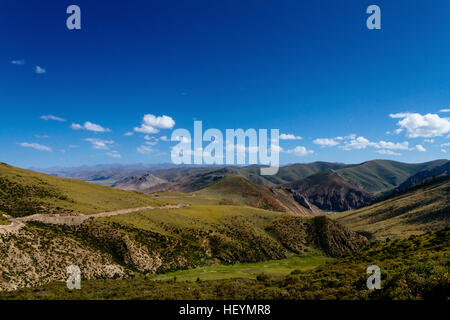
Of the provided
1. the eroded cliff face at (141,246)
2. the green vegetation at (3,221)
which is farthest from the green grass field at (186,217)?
the green vegetation at (3,221)

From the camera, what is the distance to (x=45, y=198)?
6028cm

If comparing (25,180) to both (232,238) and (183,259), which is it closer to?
(183,259)

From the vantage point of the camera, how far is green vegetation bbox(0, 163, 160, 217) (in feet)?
173

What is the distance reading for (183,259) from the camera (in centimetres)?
5178

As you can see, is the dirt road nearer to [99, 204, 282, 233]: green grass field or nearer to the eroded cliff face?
the eroded cliff face

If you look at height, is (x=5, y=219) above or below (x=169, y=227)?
above

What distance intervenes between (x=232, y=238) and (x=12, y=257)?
48996 mm

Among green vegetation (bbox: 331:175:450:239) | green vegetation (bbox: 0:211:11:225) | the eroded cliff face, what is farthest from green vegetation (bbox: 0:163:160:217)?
green vegetation (bbox: 331:175:450:239)

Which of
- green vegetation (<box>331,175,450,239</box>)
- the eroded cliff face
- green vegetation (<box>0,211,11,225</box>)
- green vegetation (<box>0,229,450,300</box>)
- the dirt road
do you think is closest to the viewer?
green vegetation (<box>0,229,450,300</box>)

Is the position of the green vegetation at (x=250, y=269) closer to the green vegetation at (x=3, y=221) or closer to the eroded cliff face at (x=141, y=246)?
the eroded cliff face at (x=141, y=246)

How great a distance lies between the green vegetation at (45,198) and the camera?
52.7 m
